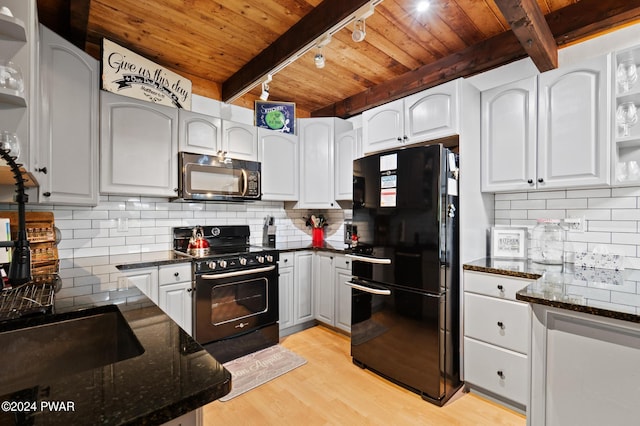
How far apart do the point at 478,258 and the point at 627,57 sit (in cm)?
151

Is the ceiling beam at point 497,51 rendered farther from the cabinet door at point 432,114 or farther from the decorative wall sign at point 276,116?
the decorative wall sign at point 276,116

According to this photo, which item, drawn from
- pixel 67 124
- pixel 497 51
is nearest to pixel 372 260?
pixel 497 51

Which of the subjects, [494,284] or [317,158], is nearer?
[494,284]

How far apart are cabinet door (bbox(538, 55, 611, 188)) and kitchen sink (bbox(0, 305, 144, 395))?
243 cm

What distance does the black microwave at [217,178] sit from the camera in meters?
2.51

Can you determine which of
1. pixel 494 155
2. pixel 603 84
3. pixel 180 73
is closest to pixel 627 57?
pixel 603 84

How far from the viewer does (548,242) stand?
2168 mm

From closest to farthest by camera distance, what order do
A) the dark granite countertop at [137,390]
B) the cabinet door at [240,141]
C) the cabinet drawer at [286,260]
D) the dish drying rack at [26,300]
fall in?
the dark granite countertop at [137,390] < the dish drying rack at [26,300] < the cabinet door at [240,141] < the cabinet drawer at [286,260]

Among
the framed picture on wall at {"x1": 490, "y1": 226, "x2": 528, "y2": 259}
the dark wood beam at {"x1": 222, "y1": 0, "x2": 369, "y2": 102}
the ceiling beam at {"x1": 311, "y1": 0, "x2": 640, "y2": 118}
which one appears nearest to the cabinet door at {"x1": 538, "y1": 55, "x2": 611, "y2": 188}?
the ceiling beam at {"x1": 311, "y1": 0, "x2": 640, "y2": 118}

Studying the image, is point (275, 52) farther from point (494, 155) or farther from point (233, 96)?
point (494, 155)

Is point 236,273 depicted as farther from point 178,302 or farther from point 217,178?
point 217,178

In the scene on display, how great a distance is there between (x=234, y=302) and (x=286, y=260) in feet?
2.17

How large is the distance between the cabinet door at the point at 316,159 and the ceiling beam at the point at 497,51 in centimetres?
45

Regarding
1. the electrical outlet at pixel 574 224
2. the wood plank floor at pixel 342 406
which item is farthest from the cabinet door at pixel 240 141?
the electrical outlet at pixel 574 224
